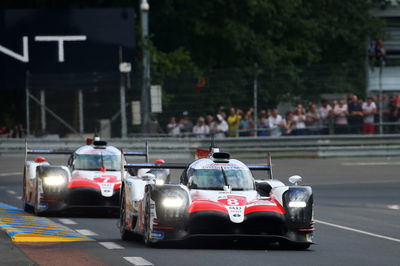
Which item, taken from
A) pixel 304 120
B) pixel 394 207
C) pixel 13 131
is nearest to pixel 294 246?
pixel 394 207

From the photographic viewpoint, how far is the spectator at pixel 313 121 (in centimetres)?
3466

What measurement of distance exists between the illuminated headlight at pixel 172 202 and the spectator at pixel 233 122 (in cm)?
2068

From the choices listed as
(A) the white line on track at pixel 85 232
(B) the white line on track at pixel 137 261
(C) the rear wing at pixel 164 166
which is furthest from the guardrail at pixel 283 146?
(B) the white line on track at pixel 137 261

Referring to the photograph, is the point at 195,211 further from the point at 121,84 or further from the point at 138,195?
the point at 121,84

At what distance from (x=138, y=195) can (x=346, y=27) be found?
108 feet

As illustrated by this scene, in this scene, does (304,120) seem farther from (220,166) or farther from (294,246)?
(294,246)

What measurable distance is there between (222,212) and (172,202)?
0.56 meters

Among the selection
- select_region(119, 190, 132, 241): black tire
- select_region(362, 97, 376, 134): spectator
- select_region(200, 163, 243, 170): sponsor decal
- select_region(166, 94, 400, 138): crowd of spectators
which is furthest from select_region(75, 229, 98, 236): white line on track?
select_region(362, 97, 376, 134): spectator

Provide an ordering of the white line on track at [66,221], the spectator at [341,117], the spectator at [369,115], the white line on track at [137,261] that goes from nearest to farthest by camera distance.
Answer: the white line on track at [137,261], the white line on track at [66,221], the spectator at [369,115], the spectator at [341,117]

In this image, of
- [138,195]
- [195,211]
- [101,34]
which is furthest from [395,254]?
[101,34]

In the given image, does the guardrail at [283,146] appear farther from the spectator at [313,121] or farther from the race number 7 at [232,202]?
the race number 7 at [232,202]

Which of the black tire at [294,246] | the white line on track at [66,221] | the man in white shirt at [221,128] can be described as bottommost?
the white line on track at [66,221]

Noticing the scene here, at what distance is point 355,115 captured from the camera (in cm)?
3469

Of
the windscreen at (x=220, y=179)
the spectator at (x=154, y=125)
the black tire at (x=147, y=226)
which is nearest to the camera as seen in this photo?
the black tire at (x=147, y=226)
